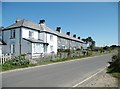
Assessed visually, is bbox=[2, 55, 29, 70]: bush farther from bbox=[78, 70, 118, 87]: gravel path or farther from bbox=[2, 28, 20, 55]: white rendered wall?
bbox=[2, 28, 20, 55]: white rendered wall

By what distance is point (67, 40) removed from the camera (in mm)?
67500

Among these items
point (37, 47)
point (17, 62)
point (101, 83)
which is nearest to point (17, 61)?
point (17, 62)

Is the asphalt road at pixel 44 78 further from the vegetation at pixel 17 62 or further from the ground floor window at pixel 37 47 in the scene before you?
the ground floor window at pixel 37 47

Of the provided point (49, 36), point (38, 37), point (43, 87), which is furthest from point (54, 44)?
point (43, 87)

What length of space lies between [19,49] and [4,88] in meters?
A: 29.7

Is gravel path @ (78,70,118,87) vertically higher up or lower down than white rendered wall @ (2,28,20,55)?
lower down

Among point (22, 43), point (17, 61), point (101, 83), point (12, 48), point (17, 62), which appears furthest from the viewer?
point (12, 48)

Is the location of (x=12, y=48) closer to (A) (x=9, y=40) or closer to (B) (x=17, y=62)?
(A) (x=9, y=40)

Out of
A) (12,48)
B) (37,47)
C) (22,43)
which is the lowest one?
(12,48)

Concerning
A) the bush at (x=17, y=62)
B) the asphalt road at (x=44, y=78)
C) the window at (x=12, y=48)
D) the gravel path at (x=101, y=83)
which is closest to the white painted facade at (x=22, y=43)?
the window at (x=12, y=48)

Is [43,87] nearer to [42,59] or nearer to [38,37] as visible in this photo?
[42,59]

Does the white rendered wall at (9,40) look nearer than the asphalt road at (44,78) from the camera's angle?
No

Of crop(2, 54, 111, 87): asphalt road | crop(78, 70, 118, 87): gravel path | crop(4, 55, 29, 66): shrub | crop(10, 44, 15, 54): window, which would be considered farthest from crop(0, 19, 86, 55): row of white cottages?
crop(78, 70, 118, 87): gravel path

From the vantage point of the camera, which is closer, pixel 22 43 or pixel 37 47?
pixel 22 43
